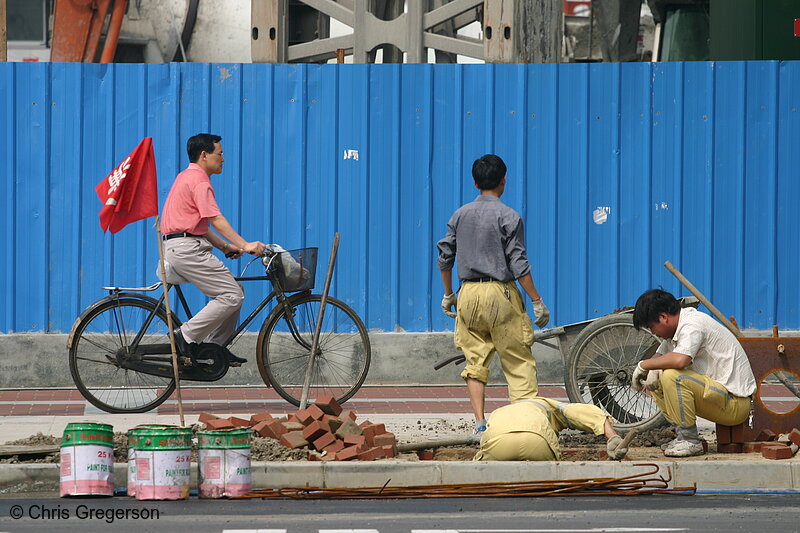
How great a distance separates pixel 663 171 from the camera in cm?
1224

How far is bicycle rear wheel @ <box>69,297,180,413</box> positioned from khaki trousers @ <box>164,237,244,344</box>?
36 cm

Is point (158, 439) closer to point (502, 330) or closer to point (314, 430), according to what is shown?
point (314, 430)

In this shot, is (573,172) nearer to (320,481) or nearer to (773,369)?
(773,369)

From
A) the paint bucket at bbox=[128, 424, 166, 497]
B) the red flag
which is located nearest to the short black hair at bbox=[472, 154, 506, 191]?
the red flag

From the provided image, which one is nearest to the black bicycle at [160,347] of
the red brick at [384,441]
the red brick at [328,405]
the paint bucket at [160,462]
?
the red brick at [328,405]

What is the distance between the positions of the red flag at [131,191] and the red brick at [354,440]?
2.34 meters

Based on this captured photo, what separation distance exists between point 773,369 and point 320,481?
9.77ft

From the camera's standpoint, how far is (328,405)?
8539 mm

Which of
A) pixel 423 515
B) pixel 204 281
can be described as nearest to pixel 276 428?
pixel 423 515

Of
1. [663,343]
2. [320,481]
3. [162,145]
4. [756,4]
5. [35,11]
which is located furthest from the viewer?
[35,11]

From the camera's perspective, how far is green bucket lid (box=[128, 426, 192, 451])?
6.98 meters

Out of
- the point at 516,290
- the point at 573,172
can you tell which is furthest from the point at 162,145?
the point at 516,290

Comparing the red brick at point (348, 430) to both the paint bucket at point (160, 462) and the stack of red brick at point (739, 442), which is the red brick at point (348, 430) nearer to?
the paint bucket at point (160, 462)

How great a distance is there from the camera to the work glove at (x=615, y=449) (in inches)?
300
